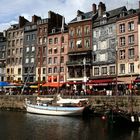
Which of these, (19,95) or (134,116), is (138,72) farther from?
(134,116)

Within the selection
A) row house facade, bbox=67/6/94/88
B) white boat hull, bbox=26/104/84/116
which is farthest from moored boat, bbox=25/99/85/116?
row house facade, bbox=67/6/94/88

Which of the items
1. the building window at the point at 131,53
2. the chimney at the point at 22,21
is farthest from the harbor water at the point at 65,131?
the chimney at the point at 22,21

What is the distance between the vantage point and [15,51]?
89062mm

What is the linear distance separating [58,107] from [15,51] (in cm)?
4118

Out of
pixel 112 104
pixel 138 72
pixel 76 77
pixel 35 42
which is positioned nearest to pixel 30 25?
pixel 35 42

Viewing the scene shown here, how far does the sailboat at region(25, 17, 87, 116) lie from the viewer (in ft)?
163

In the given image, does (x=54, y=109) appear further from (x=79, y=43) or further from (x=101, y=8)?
(x=101, y=8)

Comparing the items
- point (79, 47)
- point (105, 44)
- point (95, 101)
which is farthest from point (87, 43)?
point (95, 101)

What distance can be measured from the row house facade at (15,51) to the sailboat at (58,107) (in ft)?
105

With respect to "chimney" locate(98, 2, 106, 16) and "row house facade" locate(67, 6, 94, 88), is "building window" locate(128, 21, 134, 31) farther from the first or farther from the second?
"row house facade" locate(67, 6, 94, 88)

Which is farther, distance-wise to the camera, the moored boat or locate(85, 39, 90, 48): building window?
locate(85, 39, 90, 48): building window

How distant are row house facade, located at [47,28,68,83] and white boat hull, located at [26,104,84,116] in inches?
852

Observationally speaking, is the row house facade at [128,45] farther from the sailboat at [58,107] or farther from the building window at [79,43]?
the sailboat at [58,107]

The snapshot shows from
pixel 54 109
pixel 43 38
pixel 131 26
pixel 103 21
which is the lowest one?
pixel 54 109
